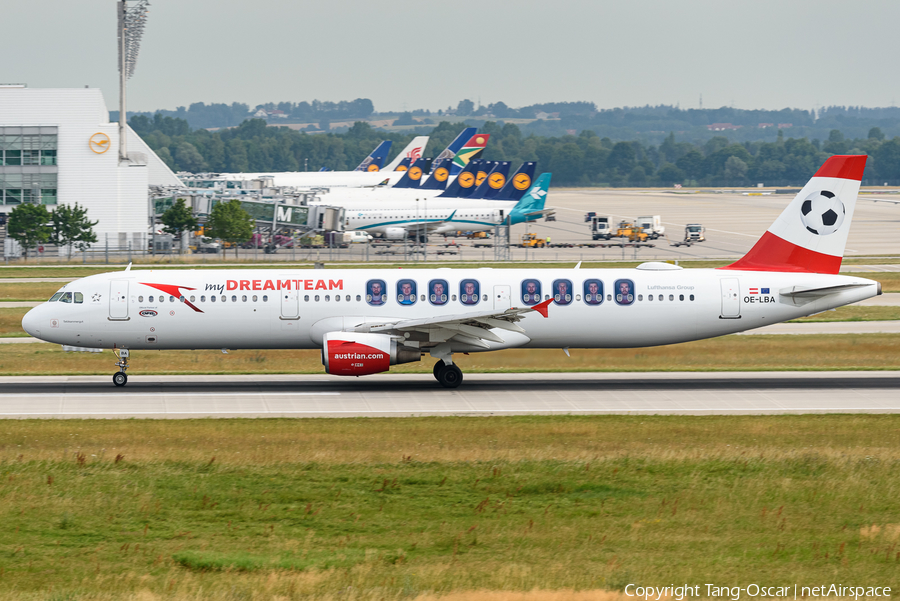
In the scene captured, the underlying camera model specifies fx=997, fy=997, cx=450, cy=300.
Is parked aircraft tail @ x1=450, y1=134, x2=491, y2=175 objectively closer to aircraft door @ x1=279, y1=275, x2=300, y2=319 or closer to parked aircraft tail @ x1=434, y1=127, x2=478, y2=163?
parked aircraft tail @ x1=434, y1=127, x2=478, y2=163

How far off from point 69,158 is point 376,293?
7702 cm

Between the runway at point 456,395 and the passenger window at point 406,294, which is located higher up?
the passenger window at point 406,294

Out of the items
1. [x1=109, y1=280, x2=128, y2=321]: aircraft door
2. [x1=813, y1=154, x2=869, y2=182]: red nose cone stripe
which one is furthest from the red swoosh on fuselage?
[x1=813, y1=154, x2=869, y2=182]: red nose cone stripe

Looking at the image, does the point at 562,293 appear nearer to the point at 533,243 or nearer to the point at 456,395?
the point at 456,395

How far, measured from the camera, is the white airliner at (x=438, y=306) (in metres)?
37.4

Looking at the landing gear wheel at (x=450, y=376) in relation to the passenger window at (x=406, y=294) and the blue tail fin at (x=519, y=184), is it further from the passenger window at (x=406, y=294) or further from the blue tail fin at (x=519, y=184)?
the blue tail fin at (x=519, y=184)

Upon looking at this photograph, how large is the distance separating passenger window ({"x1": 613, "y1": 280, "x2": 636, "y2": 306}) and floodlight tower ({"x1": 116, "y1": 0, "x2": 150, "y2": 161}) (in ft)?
266

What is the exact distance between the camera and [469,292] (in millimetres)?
38219

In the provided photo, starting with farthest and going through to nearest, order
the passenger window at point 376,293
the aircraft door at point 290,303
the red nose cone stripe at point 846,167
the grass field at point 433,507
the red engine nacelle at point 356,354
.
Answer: the red nose cone stripe at point 846,167, the passenger window at point 376,293, the aircraft door at point 290,303, the red engine nacelle at point 356,354, the grass field at point 433,507

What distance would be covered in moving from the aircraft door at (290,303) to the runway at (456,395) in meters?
2.77

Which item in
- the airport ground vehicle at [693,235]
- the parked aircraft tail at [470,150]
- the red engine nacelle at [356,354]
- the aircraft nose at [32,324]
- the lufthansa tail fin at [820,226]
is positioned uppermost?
the parked aircraft tail at [470,150]

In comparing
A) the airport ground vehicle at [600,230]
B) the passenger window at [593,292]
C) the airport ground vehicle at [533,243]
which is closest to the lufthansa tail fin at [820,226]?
the passenger window at [593,292]

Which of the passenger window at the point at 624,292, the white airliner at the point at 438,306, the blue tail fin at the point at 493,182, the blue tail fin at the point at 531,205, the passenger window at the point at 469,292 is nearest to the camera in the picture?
the white airliner at the point at 438,306

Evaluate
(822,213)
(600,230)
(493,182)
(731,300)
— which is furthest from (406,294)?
(493,182)
